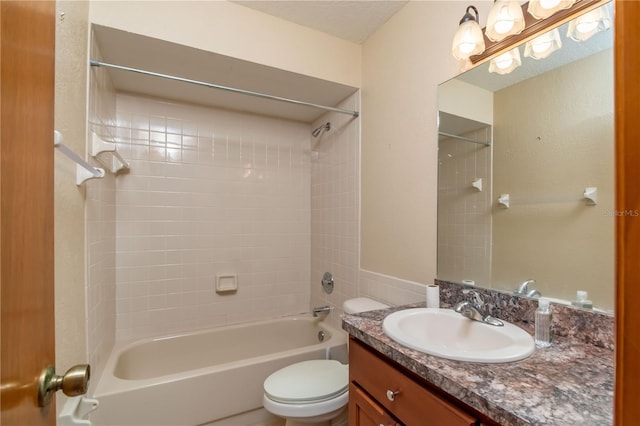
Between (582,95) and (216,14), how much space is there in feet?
5.65

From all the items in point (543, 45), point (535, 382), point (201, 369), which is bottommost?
point (201, 369)

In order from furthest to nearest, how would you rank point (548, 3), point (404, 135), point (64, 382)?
point (404, 135)
point (548, 3)
point (64, 382)

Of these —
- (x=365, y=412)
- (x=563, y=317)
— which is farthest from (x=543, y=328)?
(x=365, y=412)

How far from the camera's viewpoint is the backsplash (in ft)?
2.74

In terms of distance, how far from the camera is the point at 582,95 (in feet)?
3.05

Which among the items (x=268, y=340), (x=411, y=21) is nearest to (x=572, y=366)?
(x=411, y=21)

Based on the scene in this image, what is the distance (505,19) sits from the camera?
1.04 metres

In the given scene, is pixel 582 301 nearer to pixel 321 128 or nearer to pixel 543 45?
pixel 543 45

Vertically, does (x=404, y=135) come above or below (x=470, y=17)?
below

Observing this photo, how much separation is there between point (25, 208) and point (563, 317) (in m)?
1.36

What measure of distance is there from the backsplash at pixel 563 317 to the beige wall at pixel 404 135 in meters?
0.33

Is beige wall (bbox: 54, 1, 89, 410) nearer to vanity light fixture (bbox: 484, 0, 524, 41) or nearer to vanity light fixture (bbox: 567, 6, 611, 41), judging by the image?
vanity light fixture (bbox: 484, 0, 524, 41)

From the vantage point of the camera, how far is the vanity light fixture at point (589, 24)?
2.89ft

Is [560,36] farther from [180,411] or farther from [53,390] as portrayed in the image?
[180,411]
